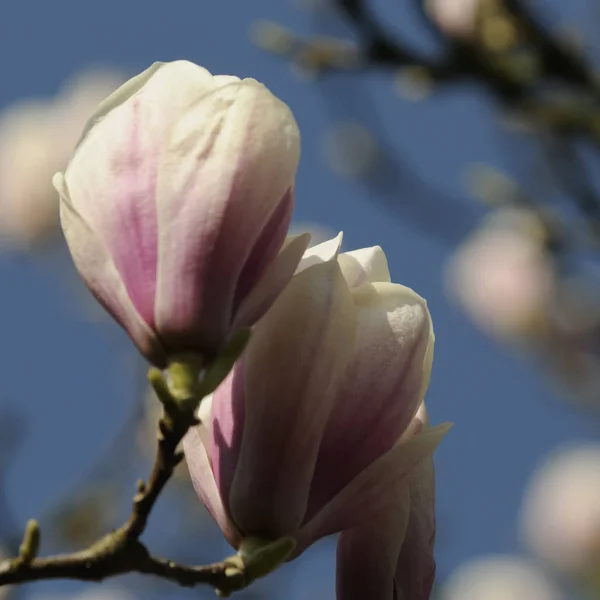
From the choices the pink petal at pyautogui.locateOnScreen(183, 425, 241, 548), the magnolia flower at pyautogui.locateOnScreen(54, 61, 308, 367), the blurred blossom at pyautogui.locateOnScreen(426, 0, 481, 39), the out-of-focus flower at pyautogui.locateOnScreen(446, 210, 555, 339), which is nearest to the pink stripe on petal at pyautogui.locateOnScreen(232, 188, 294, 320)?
the magnolia flower at pyautogui.locateOnScreen(54, 61, 308, 367)

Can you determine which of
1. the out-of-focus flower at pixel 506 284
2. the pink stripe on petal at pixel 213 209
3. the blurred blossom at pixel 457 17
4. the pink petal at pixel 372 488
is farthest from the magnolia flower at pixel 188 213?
the out-of-focus flower at pixel 506 284

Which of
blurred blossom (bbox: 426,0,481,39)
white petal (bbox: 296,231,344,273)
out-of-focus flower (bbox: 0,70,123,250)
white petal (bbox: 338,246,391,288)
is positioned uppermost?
white petal (bbox: 296,231,344,273)

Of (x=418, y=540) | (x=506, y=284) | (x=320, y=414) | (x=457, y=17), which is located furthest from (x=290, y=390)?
(x=506, y=284)

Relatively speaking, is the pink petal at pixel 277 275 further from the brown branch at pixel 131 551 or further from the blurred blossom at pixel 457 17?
the blurred blossom at pixel 457 17

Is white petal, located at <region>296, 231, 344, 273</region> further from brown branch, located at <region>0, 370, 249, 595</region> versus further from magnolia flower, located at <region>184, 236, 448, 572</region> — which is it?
brown branch, located at <region>0, 370, 249, 595</region>

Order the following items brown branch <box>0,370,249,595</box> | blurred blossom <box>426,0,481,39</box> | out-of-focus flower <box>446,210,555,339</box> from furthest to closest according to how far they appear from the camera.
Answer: out-of-focus flower <box>446,210,555,339</box> < blurred blossom <box>426,0,481,39</box> < brown branch <box>0,370,249,595</box>

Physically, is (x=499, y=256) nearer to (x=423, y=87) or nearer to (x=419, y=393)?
(x=423, y=87)

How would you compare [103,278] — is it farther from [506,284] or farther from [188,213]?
[506,284]

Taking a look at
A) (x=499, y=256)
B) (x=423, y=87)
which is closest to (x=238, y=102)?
(x=423, y=87)
